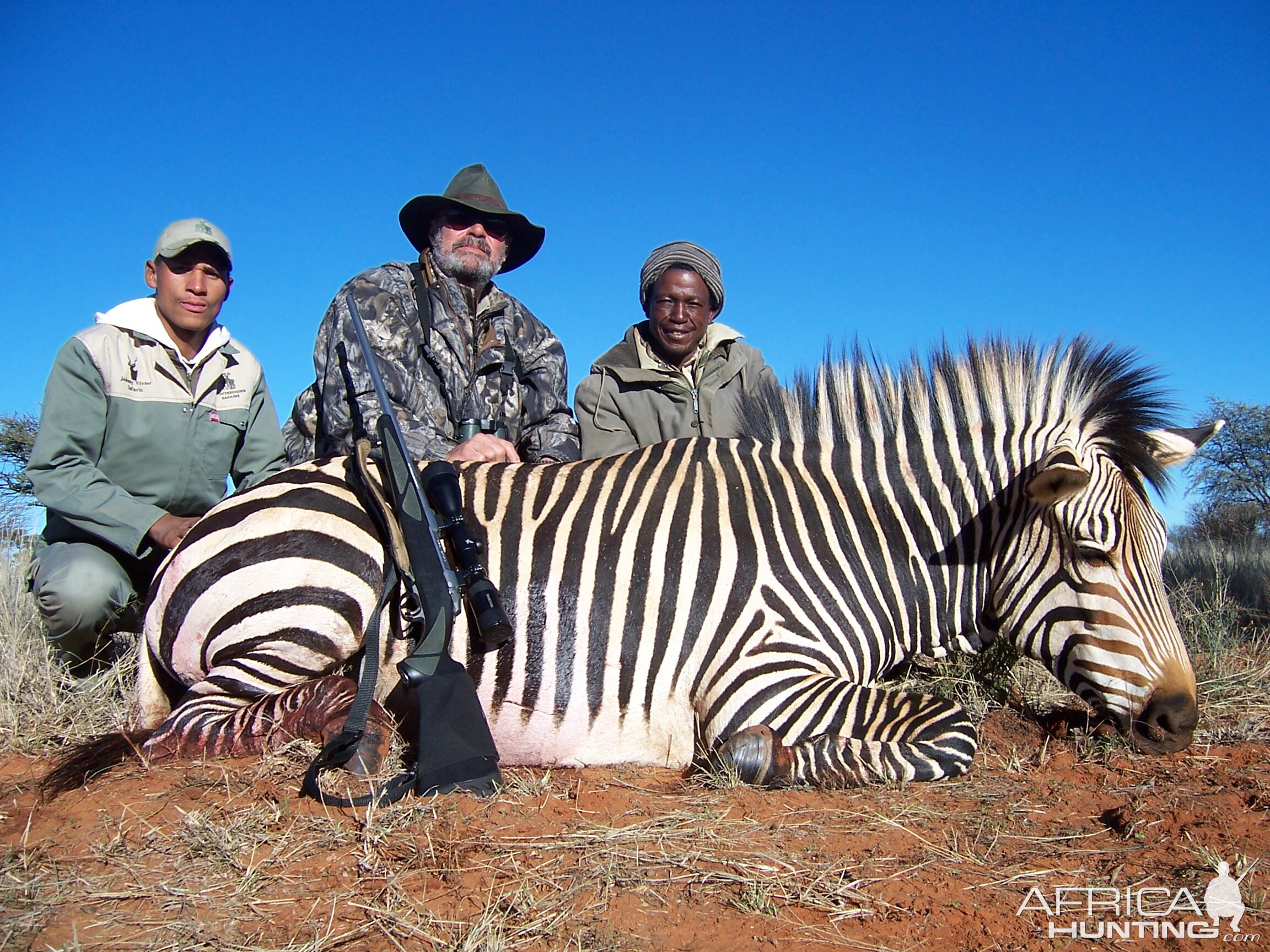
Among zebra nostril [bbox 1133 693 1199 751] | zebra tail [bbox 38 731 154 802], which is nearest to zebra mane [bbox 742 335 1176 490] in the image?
zebra nostril [bbox 1133 693 1199 751]

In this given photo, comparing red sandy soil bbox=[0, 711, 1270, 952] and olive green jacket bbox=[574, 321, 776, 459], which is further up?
olive green jacket bbox=[574, 321, 776, 459]

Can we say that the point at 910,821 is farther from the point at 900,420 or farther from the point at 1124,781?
the point at 900,420

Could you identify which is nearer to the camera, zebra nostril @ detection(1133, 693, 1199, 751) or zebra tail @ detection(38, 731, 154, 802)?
zebra tail @ detection(38, 731, 154, 802)

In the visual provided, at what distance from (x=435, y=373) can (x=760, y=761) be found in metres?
3.38

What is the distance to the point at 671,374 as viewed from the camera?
18.4ft

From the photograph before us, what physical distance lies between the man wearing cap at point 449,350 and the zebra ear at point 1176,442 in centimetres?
325

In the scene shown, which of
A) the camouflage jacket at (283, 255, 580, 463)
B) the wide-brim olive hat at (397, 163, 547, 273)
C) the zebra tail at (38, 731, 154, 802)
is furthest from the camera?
the wide-brim olive hat at (397, 163, 547, 273)

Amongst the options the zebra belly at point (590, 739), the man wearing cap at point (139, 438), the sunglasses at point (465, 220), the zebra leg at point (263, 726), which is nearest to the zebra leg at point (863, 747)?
the zebra belly at point (590, 739)

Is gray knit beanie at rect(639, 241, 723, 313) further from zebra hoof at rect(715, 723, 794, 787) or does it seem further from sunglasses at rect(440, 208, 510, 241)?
zebra hoof at rect(715, 723, 794, 787)

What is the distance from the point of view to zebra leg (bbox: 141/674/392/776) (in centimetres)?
280

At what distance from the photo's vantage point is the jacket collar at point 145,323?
4.06 metres

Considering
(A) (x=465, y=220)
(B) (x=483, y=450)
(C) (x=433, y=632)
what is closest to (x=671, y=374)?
(A) (x=465, y=220)

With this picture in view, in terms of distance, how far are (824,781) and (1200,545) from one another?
9991mm

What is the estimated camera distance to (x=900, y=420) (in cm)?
342
